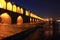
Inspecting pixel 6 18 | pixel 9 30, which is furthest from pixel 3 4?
pixel 9 30

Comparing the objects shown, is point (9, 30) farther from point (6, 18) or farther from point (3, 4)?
point (6, 18)

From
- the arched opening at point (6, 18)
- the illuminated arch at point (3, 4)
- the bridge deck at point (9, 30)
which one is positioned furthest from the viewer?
the arched opening at point (6, 18)

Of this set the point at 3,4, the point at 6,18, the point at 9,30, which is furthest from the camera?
the point at 6,18

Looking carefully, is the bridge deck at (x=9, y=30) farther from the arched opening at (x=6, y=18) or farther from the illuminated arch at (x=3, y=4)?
the arched opening at (x=6, y=18)

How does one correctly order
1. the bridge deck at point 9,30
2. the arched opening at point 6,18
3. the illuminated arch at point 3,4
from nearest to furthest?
the bridge deck at point 9,30 < the illuminated arch at point 3,4 < the arched opening at point 6,18

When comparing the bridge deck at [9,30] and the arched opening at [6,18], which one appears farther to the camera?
the arched opening at [6,18]

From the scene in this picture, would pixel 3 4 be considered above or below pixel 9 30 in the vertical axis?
above

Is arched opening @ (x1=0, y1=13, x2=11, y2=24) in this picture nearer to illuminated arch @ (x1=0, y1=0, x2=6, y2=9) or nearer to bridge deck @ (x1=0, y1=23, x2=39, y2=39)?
illuminated arch @ (x1=0, y1=0, x2=6, y2=9)

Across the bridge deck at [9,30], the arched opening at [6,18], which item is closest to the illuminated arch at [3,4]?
the arched opening at [6,18]

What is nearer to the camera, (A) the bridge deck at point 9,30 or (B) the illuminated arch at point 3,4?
(A) the bridge deck at point 9,30

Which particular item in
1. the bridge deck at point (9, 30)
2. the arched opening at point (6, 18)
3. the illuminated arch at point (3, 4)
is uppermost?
the illuminated arch at point (3, 4)

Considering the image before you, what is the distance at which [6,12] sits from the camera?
24.1 meters

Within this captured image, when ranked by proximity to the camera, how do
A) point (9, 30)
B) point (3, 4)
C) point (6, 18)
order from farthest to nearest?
1. point (6, 18)
2. point (3, 4)
3. point (9, 30)

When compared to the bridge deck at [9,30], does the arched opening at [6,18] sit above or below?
above
